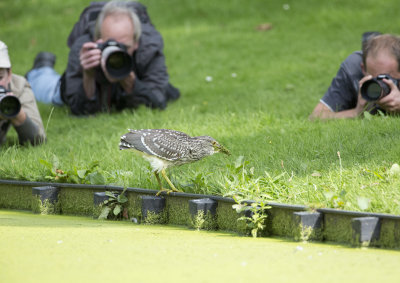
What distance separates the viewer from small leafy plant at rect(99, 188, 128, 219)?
4391 millimetres

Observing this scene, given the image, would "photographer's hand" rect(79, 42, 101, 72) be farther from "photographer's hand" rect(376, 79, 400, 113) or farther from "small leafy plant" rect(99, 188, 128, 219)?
"photographer's hand" rect(376, 79, 400, 113)

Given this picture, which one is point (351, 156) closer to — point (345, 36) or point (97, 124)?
point (97, 124)

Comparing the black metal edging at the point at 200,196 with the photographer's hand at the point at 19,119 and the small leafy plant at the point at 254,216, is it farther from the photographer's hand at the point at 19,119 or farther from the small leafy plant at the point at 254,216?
the photographer's hand at the point at 19,119

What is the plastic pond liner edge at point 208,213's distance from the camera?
3.38m

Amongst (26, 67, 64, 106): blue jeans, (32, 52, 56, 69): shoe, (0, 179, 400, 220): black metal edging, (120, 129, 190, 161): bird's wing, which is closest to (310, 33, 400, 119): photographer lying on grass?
(120, 129, 190, 161): bird's wing

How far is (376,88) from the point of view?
18.2 ft

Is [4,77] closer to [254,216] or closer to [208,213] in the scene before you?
[208,213]

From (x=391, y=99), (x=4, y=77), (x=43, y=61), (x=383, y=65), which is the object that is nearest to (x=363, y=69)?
(x=383, y=65)

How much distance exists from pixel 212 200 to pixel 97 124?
3382mm

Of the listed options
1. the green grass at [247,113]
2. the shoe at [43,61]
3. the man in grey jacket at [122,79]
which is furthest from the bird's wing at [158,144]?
the shoe at [43,61]

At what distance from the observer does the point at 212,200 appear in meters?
4.04

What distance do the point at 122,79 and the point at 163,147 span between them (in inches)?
121

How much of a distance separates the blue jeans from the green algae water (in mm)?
4762

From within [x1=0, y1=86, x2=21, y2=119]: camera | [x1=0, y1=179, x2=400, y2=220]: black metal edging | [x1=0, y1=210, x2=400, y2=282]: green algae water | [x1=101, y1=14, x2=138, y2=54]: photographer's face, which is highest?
[x1=101, y1=14, x2=138, y2=54]: photographer's face
